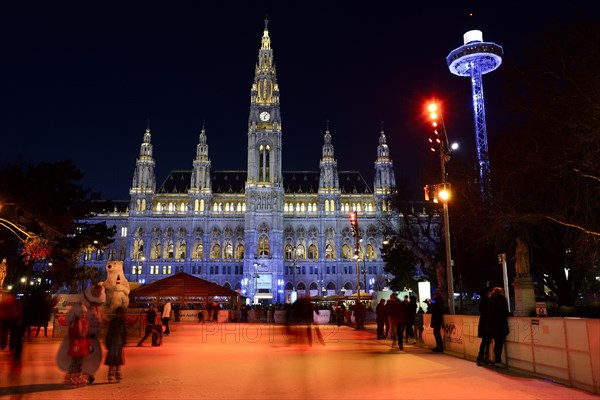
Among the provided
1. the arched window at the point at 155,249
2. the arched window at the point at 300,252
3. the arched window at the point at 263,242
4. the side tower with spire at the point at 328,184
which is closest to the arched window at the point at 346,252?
the side tower with spire at the point at 328,184

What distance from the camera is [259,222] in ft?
302

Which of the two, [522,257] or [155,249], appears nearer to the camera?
[522,257]

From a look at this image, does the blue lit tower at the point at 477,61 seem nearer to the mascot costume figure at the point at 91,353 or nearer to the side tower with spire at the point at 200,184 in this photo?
the side tower with spire at the point at 200,184

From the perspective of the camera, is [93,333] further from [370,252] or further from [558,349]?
[370,252]

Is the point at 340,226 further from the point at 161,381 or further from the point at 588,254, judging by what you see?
the point at 161,381

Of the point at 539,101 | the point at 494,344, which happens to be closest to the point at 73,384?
the point at 494,344

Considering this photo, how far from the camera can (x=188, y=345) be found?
20.6m

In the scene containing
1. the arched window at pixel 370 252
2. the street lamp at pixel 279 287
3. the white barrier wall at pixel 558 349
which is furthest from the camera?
the arched window at pixel 370 252

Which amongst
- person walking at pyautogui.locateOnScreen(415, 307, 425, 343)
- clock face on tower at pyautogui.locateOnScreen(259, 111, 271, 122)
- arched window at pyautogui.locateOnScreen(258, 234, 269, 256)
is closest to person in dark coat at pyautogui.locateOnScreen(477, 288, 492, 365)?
person walking at pyautogui.locateOnScreen(415, 307, 425, 343)

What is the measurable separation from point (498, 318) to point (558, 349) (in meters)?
2.08

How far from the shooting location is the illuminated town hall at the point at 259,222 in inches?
3625

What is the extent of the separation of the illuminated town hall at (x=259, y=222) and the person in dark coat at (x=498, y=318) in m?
77.1

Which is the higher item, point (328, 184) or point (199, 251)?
point (328, 184)

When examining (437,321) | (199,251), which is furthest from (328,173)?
(437,321)
